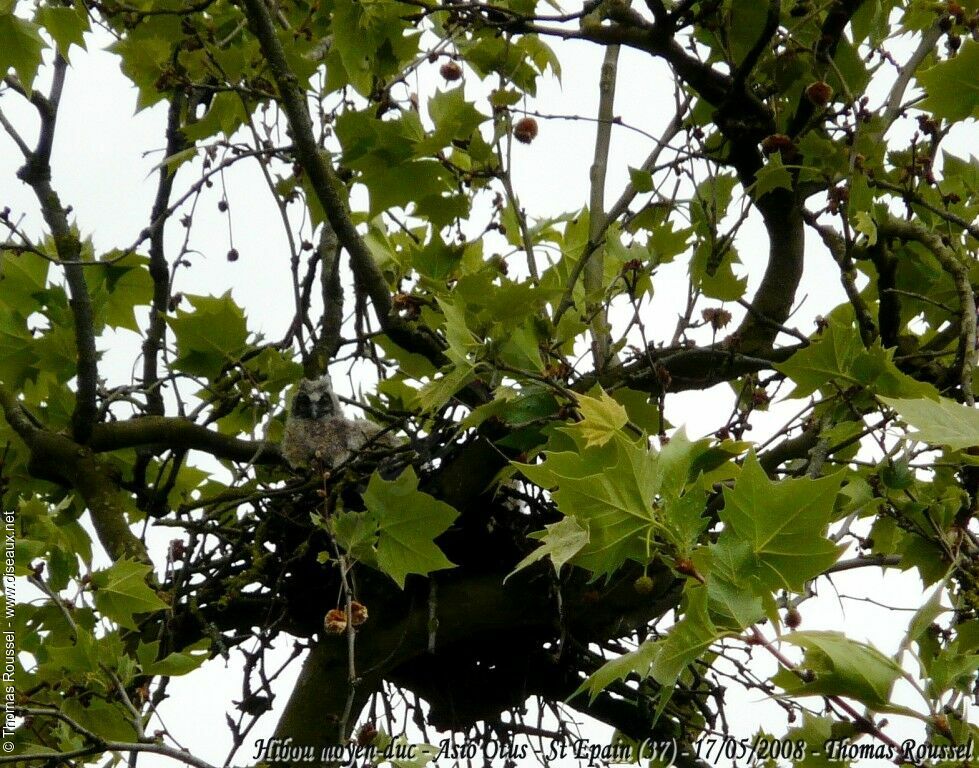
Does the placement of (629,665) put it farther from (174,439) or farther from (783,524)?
(174,439)

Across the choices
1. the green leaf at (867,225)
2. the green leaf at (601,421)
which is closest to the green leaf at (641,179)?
the green leaf at (867,225)

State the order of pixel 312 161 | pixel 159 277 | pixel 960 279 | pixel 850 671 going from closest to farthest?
pixel 850 671, pixel 960 279, pixel 312 161, pixel 159 277

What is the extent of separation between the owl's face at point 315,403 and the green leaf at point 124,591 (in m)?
1.20

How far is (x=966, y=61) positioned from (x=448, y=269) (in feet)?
3.69

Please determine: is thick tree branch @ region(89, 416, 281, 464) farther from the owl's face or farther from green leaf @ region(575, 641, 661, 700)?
green leaf @ region(575, 641, 661, 700)

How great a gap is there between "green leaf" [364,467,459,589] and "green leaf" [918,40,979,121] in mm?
1180

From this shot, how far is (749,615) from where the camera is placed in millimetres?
1100

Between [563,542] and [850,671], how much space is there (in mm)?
363

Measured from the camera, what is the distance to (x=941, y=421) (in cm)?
113

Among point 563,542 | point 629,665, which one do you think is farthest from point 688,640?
point 563,542

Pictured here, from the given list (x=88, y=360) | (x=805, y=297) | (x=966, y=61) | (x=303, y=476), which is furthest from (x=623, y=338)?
(x=88, y=360)

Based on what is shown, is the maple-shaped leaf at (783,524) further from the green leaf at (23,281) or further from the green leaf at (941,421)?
the green leaf at (23,281)

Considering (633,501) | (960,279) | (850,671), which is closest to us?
(850,671)

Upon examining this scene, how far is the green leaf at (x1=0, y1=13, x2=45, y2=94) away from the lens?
2.27 m
